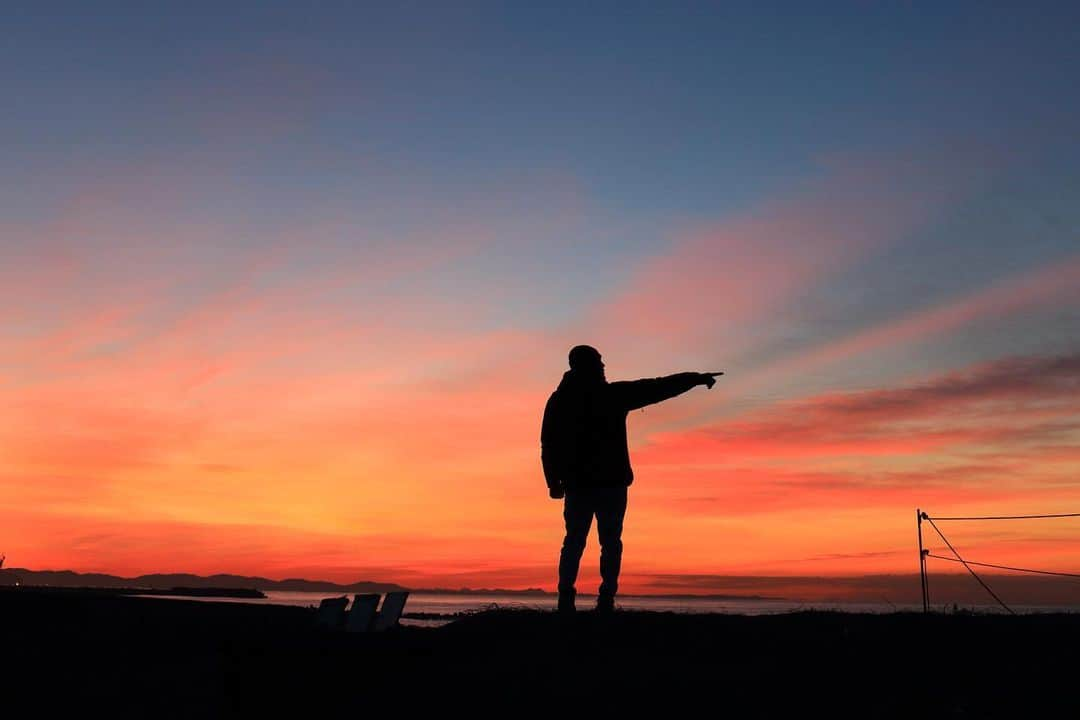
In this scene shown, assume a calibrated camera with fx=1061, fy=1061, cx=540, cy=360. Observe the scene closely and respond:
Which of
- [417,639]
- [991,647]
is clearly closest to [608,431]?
[417,639]

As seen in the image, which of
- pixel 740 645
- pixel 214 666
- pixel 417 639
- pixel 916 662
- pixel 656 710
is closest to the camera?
pixel 656 710

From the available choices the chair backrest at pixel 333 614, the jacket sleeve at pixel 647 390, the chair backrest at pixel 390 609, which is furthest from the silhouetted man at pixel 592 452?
the chair backrest at pixel 333 614

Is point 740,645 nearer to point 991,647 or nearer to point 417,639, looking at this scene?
point 991,647

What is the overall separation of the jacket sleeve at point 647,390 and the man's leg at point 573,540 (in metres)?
1.22

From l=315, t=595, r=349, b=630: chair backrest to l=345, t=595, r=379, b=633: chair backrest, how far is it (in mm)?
1248

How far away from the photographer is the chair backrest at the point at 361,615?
14.0m

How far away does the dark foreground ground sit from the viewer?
25.0 ft

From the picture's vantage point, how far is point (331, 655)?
1086cm

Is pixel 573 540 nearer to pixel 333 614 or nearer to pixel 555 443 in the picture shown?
pixel 555 443

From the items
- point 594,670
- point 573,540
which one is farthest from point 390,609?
point 594,670

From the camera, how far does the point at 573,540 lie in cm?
1216

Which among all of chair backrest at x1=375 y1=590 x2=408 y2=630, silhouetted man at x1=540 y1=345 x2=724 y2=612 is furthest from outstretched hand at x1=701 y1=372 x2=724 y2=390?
chair backrest at x1=375 y1=590 x2=408 y2=630

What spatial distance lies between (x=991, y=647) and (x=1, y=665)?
29.2 ft

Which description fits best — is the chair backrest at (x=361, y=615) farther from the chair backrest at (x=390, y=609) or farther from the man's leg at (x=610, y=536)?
the man's leg at (x=610, y=536)
